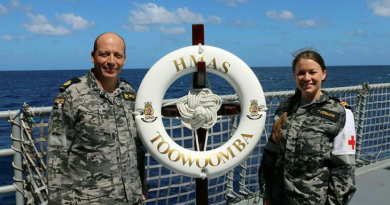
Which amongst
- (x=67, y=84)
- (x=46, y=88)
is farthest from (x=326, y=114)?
(x=46, y=88)

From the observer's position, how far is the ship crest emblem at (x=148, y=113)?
1.74 m

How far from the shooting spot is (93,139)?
4.96 ft

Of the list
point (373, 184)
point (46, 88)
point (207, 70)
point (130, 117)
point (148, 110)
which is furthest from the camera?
point (46, 88)

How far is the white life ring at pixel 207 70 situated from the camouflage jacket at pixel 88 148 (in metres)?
0.22

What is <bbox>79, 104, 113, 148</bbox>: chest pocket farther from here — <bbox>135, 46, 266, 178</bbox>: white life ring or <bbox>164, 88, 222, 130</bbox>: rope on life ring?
<bbox>164, 88, 222, 130</bbox>: rope on life ring

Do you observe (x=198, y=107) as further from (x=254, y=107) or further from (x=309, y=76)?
(x=309, y=76)

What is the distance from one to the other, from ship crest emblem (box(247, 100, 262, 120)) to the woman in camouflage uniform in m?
0.25

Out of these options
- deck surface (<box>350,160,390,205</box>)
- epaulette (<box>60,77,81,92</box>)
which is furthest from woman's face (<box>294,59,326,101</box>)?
deck surface (<box>350,160,390,205</box>)

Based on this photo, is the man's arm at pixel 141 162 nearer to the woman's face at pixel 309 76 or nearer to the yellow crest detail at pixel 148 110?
the yellow crest detail at pixel 148 110

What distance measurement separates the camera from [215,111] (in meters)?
1.85

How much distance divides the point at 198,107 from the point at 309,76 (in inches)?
21.7

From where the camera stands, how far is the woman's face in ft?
5.11

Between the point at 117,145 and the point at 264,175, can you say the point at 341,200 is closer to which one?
the point at 264,175

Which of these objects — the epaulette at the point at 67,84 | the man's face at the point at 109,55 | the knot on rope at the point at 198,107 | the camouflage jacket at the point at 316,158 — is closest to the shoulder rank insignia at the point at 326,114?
the camouflage jacket at the point at 316,158
